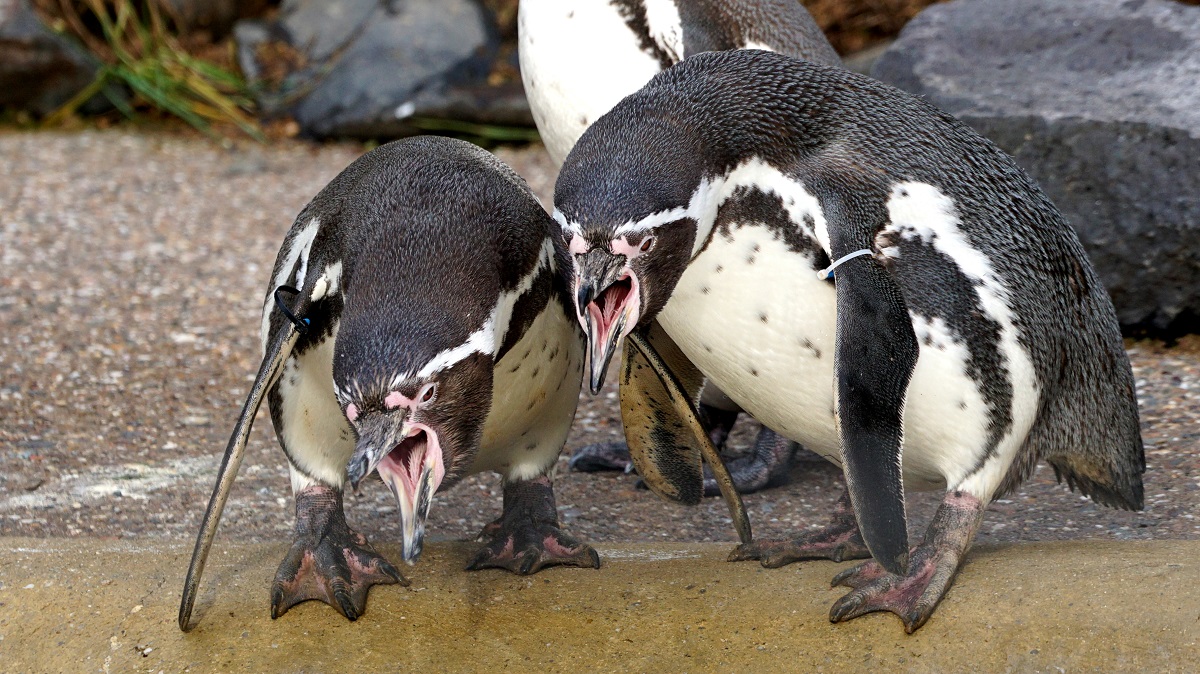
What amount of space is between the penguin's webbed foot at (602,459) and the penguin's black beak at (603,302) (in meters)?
1.40

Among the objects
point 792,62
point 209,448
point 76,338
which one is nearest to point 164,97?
point 76,338

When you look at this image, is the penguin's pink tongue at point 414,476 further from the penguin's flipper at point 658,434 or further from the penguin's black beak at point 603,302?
the penguin's flipper at point 658,434

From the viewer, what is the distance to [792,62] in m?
2.38

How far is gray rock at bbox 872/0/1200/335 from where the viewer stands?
12.6ft

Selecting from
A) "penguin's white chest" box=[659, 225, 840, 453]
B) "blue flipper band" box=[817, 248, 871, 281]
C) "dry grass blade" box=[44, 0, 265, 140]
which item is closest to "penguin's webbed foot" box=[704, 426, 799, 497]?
"penguin's white chest" box=[659, 225, 840, 453]

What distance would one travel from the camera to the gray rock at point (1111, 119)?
3.84m

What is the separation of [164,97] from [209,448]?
391cm

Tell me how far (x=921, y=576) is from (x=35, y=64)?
5990 mm

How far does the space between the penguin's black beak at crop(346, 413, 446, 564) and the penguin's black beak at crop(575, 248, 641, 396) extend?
266 millimetres

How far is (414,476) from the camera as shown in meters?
2.04

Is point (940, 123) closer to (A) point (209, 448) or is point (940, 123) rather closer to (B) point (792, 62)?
(B) point (792, 62)

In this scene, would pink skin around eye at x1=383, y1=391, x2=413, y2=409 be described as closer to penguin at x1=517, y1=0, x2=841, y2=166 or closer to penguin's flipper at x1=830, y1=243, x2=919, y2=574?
penguin's flipper at x1=830, y1=243, x2=919, y2=574

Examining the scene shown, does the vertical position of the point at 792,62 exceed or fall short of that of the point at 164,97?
it exceeds it

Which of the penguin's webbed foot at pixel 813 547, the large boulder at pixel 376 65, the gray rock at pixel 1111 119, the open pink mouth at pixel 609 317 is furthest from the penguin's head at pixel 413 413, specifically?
the large boulder at pixel 376 65
